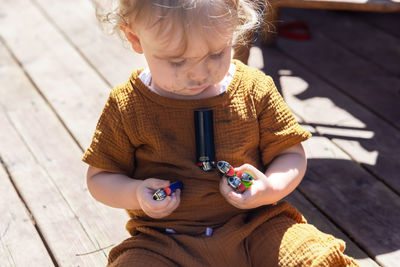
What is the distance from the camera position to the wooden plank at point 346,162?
5.35ft

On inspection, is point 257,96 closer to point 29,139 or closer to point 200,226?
point 200,226

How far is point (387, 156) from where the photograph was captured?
1.91 meters

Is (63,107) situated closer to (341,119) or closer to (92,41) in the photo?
(92,41)

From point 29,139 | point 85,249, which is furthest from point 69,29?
point 85,249

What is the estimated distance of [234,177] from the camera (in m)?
1.26

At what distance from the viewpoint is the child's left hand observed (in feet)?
4.20

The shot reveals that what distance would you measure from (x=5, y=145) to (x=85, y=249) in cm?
63

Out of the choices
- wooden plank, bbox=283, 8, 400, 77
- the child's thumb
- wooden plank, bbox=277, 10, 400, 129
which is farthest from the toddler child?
wooden plank, bbox=283, 8, 400, 77

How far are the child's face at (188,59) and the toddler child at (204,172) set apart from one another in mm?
14

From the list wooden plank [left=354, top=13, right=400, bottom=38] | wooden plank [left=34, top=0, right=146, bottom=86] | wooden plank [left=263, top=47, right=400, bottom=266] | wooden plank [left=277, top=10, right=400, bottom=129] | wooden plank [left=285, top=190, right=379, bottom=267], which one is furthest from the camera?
wooden plank [left=354, top=13, right=400, bottom=38]

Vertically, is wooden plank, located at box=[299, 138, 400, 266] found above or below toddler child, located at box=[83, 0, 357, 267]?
below

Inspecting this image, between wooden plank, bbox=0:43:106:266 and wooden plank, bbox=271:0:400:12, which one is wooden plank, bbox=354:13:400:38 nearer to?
wooden plank, bbox=271:0:400:12

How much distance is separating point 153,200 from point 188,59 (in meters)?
0.31

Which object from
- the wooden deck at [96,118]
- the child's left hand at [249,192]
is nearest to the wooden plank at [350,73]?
the wooden deck at [96,118]
